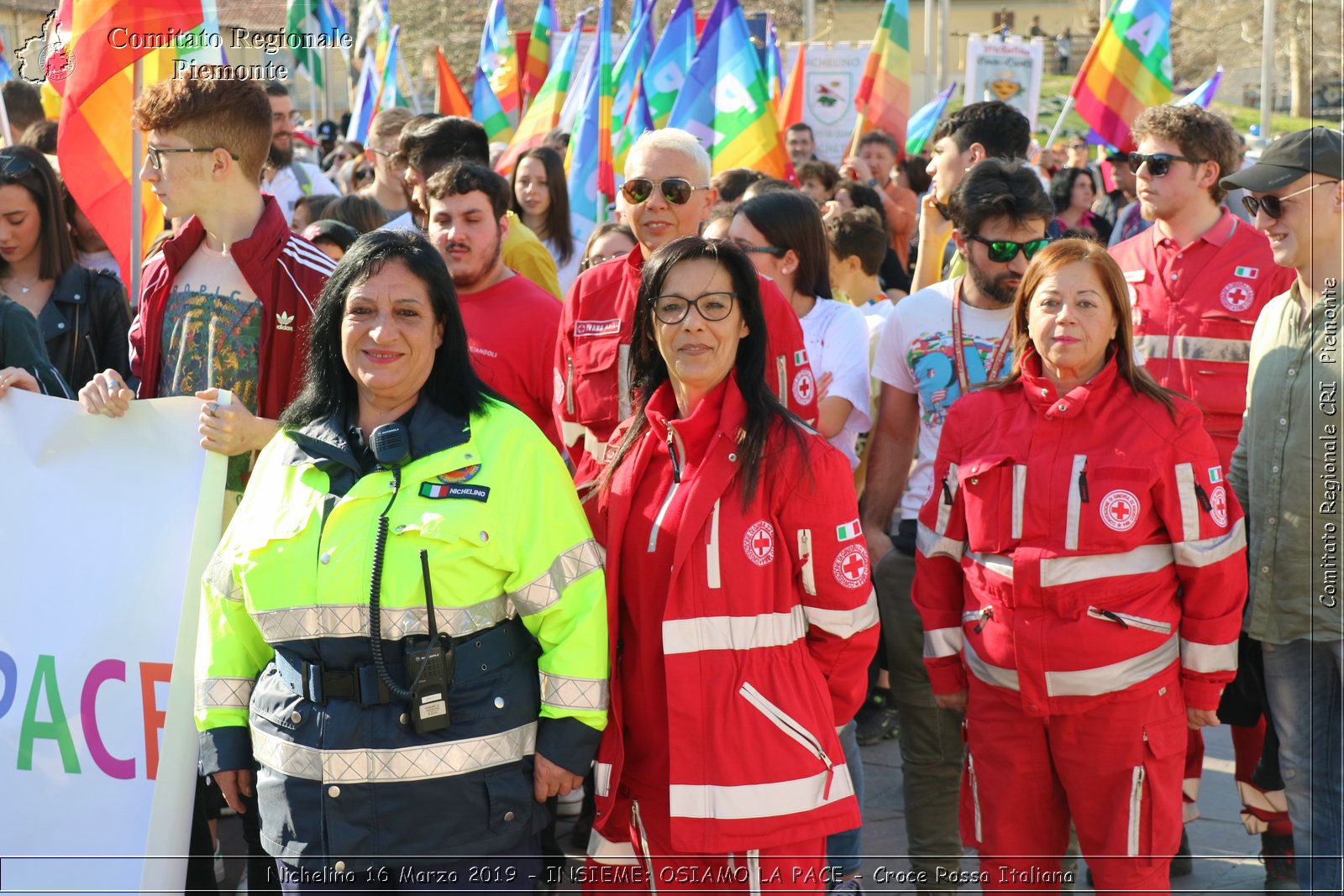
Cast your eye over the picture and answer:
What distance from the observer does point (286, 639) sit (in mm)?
3012

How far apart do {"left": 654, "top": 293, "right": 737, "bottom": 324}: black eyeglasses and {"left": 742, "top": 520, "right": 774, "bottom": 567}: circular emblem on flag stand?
0.54 metres

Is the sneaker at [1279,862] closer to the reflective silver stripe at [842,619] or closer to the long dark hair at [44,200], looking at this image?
the reflective silver stripe at [842,619]

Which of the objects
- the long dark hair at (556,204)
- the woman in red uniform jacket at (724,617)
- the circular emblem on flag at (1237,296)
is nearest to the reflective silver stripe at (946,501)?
the woman in red uniform jacket at (724,617)

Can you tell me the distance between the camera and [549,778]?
3.05 meters

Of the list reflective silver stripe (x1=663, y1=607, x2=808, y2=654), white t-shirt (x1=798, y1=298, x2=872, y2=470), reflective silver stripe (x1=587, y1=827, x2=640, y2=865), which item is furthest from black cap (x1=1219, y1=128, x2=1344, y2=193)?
reflective silver stripe (x1=587, y1=827, x2=640, y2=865)

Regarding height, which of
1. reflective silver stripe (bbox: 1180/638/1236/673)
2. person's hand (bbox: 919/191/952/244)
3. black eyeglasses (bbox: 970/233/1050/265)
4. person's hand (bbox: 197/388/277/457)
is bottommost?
reflective silver stripe (bbox: 1180/638/1236/673)

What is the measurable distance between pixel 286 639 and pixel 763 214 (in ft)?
8.30

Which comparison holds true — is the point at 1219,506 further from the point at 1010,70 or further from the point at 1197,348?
the point at 1010,70

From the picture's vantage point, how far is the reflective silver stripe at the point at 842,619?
324 centimetres

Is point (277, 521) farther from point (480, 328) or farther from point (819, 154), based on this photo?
point (819, 154)

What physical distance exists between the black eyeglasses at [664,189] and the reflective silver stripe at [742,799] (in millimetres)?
1963

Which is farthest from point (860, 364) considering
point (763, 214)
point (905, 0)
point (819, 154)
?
point (819, 154)

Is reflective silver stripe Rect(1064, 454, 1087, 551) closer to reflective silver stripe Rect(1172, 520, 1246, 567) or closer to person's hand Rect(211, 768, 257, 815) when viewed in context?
reflective silver stripe Rect(1172, 520, 1246, 567)

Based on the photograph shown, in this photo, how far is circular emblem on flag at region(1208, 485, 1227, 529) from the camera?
11.8 ft
